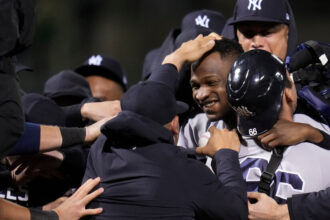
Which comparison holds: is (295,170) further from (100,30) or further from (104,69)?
(100,30)

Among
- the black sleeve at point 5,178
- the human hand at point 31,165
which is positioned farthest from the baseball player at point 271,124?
the black sleeve at point 5,178

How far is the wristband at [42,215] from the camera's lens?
1.73m

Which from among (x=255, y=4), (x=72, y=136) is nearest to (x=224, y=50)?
(x=255, y=4)

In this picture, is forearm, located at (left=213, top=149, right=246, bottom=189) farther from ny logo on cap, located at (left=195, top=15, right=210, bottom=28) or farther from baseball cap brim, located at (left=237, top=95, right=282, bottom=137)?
ny logo on cap, located at (left=195, top=15, right=210, bottom=28)

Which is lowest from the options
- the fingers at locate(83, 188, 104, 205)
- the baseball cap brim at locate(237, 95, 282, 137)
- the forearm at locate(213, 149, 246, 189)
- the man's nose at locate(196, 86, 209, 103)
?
the fingers at locate(83, 188, 104, 205)

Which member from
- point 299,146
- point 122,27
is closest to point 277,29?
point 299,146

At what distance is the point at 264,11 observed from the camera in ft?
7.54

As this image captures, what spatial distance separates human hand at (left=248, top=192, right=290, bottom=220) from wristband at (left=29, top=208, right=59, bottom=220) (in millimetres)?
618

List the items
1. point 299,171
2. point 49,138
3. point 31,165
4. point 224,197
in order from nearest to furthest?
point 224,197 → point 299,171 → point 49,138 → point 31,165

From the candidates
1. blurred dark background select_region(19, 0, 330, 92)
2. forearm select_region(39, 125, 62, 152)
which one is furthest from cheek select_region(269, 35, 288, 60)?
blurred dark background select_region(19, 0, 330, 92)

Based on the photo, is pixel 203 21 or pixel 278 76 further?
pixel 203 21

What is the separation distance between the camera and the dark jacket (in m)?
1.61

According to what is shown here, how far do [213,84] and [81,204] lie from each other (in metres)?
0.61

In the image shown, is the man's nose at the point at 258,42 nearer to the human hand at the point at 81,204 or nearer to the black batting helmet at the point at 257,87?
the black batting helmet at the point at 257,87
